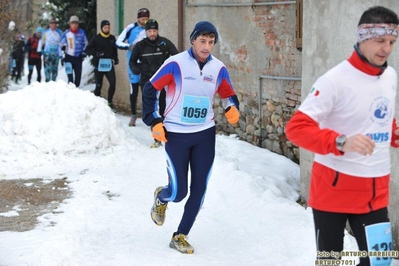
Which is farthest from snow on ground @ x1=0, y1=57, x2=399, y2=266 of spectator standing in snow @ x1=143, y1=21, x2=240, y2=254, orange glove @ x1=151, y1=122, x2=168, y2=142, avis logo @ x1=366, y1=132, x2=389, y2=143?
avis logo @ x1=366, y1=132, x2=389, y2=143

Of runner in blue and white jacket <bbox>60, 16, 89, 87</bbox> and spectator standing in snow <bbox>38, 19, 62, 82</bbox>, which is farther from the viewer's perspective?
spectator standing in snow <bbox>38, 19, 62, 82</bbox>

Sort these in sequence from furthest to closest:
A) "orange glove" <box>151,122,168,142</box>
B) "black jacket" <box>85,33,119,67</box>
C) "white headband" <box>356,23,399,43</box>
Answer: "black jacket" <box>85,33,119,67</box> < "orange glove" <box>151,122,168,142</box> < "white headband" <box>356,23,399,43</box>

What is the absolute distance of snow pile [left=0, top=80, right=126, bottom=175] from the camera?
1060cm

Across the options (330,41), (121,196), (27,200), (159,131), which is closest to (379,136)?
(159,131)

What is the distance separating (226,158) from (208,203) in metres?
1.81

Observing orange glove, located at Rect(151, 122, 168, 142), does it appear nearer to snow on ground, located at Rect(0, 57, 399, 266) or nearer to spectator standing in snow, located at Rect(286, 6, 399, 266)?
snow on ground, located at Rect(0, 57, 399, 266)

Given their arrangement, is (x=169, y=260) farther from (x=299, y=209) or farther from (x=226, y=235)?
(x=299, y=209)

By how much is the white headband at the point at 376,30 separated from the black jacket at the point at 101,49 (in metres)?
10.9

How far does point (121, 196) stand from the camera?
8867 millimetres

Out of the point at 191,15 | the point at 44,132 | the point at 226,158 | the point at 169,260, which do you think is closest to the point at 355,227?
the point at 169,260

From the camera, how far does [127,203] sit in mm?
8562

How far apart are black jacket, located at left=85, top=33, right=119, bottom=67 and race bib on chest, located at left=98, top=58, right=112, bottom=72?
0.06 m

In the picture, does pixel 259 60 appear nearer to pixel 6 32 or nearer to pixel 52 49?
pixel 6 32

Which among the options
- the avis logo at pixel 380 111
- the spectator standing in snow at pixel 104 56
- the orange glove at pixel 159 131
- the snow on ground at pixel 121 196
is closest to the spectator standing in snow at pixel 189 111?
the orange glove at pixel 159 131
